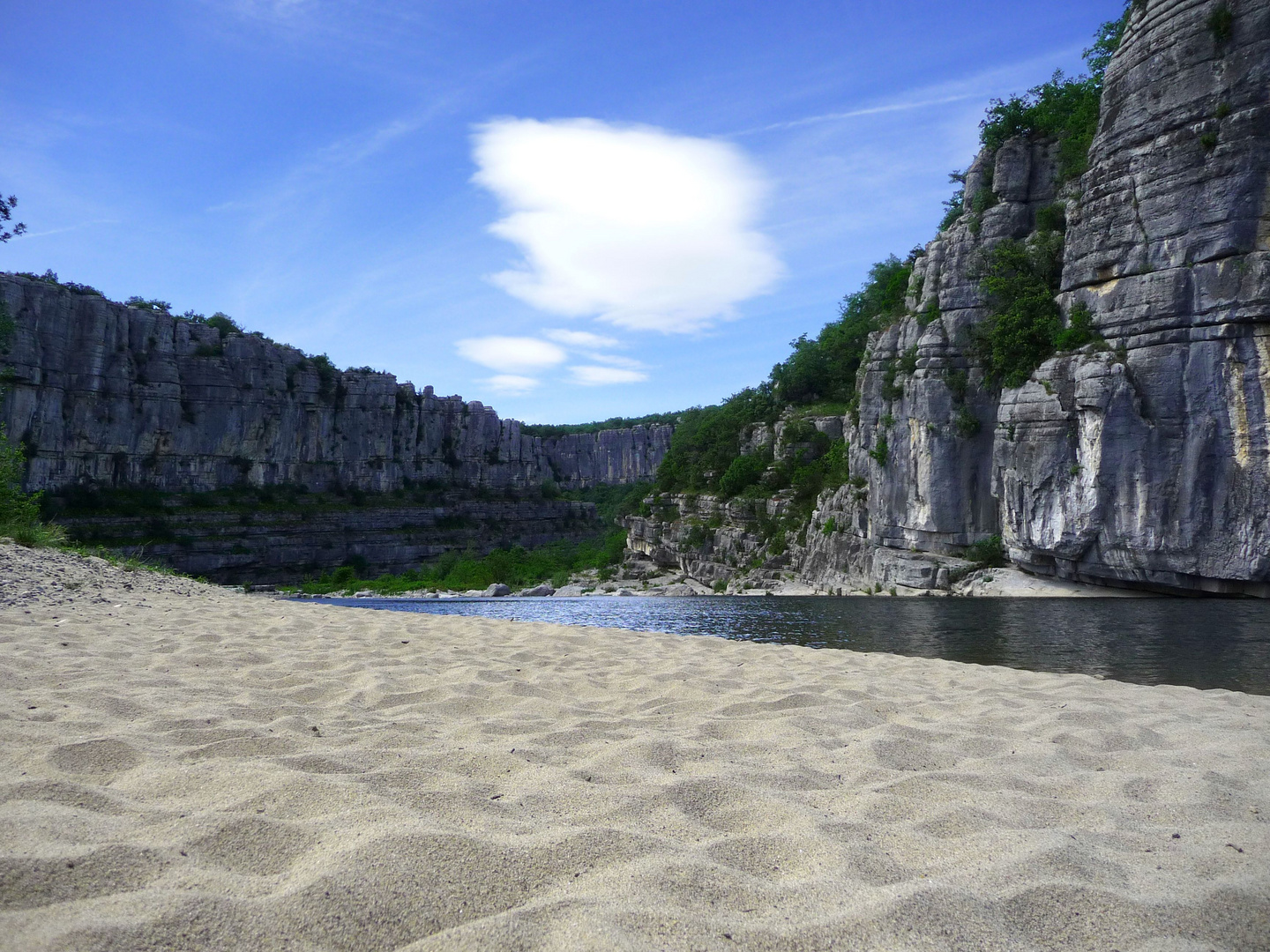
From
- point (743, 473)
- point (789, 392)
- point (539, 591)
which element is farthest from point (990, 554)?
point (789, 392)

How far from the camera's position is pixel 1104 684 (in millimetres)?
6805

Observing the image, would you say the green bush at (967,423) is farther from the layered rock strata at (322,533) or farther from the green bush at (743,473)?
the layered rock strata at (322,533)

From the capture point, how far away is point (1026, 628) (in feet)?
52.2

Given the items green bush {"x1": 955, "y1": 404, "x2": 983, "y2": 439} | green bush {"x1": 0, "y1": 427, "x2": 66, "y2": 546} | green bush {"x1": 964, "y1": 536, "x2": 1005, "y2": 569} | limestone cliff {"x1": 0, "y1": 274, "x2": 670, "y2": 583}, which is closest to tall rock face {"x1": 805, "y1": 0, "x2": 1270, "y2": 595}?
green bush {"x1": 964, "y1": 536, "x2": 1005, "y2": 569}

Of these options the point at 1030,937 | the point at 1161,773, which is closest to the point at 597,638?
the point at 1161,773

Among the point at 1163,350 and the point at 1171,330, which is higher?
the point at 1171,330

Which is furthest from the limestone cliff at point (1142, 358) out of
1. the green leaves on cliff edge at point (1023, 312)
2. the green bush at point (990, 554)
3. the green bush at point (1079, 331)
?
the green leaves on cliff edge at point (1023, 312)

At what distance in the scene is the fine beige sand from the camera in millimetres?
1984

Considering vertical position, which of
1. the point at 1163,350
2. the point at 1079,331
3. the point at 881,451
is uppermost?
the point at 1079,331

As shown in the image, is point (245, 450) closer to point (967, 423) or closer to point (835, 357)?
point (835, 357)

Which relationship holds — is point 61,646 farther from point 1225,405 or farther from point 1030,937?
point 1225,405

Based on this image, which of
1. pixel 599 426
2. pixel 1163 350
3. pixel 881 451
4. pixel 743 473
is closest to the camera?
pixel 1163 350

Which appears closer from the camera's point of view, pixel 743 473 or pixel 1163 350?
pixel 1163 350

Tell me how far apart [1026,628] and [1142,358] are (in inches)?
525
